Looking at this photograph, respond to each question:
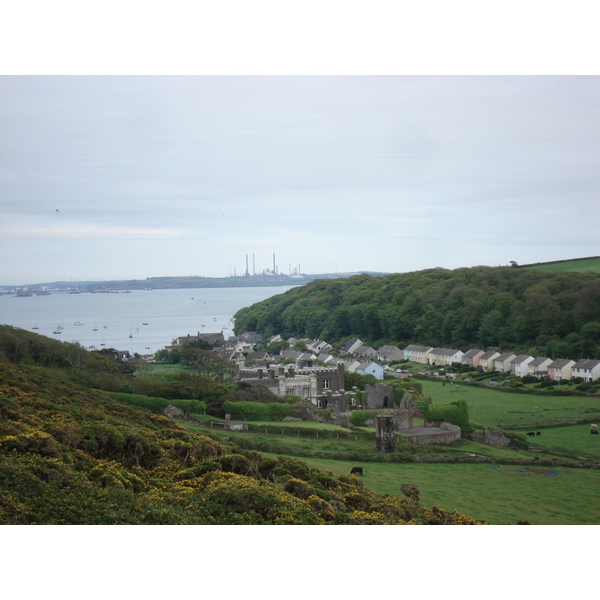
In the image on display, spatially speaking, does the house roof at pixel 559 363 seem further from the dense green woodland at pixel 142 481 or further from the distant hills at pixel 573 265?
the dense green woodland at pixel 142 481

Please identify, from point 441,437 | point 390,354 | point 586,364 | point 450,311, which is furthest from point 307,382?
point 450,311

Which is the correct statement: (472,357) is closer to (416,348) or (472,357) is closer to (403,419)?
(416,348)

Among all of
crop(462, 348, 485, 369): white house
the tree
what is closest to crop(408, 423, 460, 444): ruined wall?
the tree

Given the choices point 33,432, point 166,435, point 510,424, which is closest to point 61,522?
point 33,432

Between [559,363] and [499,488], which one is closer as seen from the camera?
[499,488]

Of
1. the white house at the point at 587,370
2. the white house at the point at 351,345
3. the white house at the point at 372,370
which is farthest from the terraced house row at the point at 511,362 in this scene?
the white house at the point at 372,370

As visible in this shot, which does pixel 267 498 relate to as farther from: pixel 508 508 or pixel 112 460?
pixel 508 508

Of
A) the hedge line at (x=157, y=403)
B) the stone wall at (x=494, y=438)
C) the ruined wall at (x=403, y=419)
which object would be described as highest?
the hedge line at (x=157, y=403)
